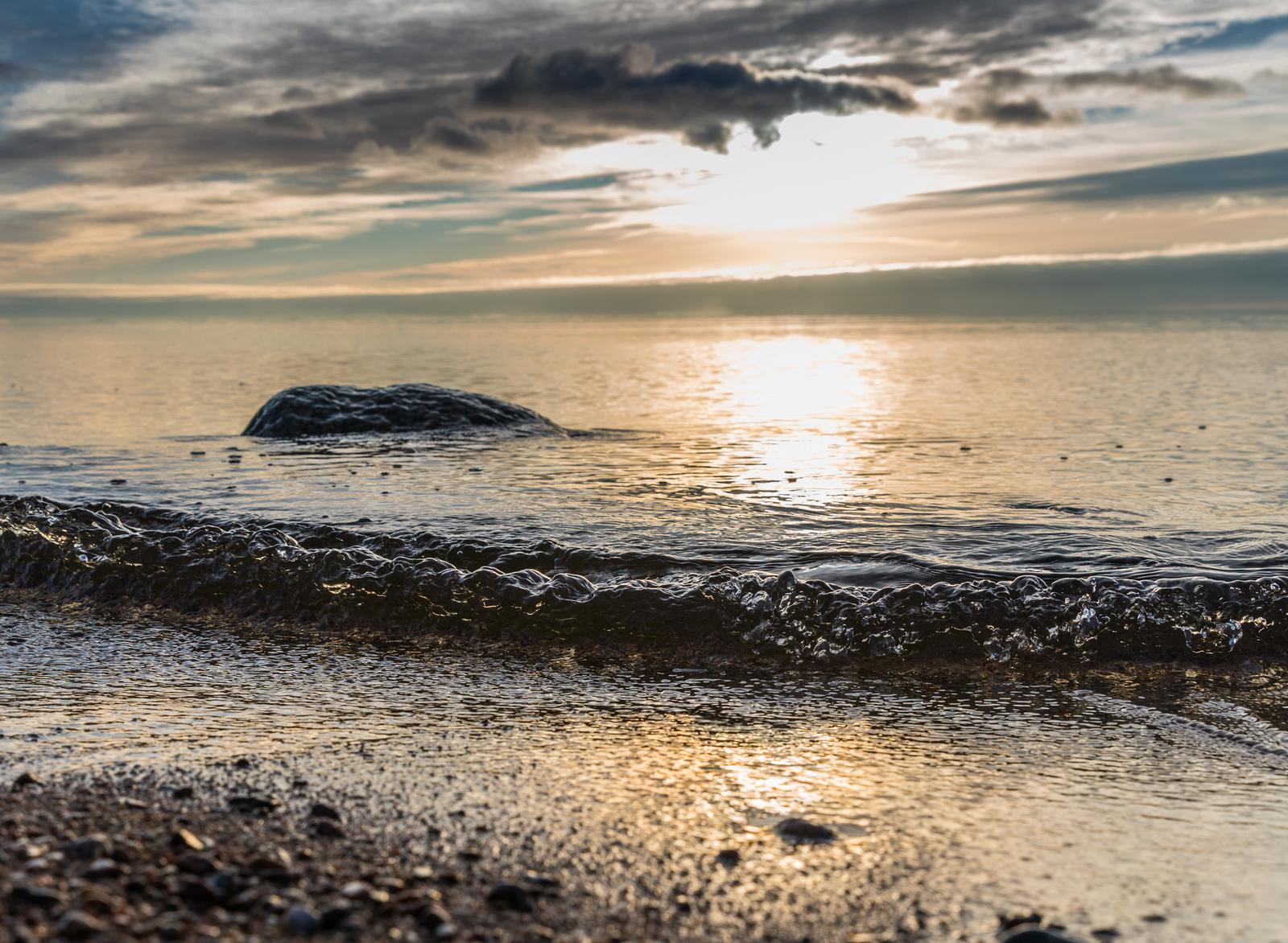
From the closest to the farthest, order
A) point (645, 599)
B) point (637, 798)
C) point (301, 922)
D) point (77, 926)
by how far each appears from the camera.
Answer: point (77, 926) < point (301, 922) < point (637, 798) < point (645, 599)

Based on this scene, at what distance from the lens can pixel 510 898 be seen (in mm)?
2578

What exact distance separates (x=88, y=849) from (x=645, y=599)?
365cm

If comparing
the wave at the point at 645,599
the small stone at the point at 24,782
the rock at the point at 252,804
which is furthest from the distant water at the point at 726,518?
the small stone at the point at 24,782

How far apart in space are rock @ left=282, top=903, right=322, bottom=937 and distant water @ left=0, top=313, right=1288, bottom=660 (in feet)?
11.2

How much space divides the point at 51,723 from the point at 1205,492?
9.74 meters

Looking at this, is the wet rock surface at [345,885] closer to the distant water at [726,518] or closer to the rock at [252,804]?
the rock at [252,804]

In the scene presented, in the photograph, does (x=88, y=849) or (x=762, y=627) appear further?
(x=762, y=627)

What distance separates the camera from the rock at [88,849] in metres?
2.71

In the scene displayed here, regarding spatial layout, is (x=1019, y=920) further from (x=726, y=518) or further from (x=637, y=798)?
(x=726, y=518)

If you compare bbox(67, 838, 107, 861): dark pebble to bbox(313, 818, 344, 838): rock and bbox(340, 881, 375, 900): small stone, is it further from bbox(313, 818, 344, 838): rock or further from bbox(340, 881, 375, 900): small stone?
bbox(340, 881, 375, 900): small stone

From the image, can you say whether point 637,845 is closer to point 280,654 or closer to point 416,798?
point 416,798

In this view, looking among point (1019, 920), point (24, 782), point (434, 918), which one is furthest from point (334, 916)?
point (1019, 920)

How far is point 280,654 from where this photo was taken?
214 inches

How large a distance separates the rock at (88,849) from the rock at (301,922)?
0.70 metres
